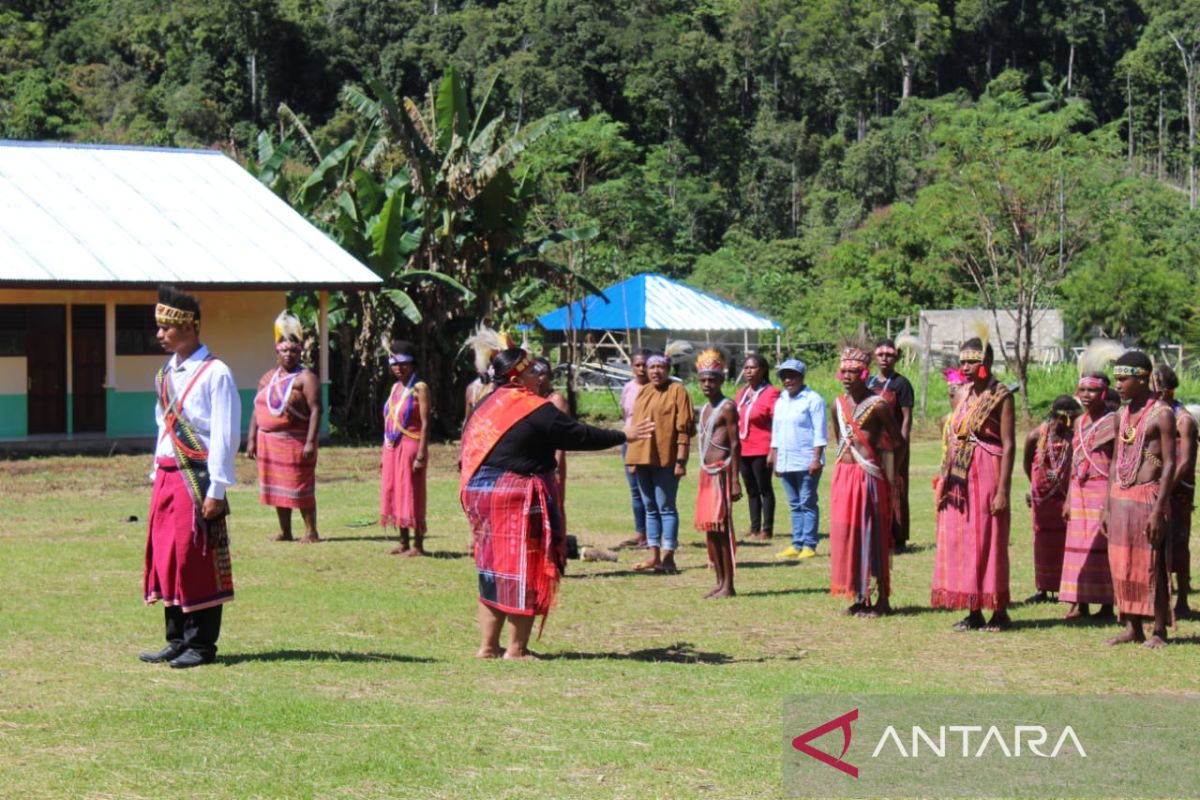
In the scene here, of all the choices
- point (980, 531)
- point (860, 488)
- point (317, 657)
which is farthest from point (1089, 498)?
point (317, 657)

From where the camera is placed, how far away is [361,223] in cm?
2762

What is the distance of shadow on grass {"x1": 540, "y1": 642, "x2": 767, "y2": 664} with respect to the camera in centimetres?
877

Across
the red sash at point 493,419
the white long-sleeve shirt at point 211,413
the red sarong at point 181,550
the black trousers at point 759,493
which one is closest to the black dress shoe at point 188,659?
the red sarong at point 181,550

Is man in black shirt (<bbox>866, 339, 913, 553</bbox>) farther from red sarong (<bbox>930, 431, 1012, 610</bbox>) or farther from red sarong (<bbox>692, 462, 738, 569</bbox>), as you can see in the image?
red sarong (<bbox>930, 431, 1012, 610</bbox>)

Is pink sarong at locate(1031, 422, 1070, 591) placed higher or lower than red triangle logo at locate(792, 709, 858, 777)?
higher

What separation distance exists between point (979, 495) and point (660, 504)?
350 centimetres

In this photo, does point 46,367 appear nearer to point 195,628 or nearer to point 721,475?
point 721,475

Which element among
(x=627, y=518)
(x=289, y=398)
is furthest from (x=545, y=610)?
(x=627, y=518)

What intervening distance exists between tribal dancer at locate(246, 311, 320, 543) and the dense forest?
40.5ft

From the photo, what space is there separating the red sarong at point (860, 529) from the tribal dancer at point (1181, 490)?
180cm

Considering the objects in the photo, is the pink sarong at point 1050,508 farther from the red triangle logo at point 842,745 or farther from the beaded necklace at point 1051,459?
the red triangle logo at point 842,745

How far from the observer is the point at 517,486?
26.9ft

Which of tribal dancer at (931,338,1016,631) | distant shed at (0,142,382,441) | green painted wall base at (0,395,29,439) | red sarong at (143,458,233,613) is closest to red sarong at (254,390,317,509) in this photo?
red sarong at (143,458,233,613)

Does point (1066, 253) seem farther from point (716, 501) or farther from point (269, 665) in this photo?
point (269, 665)
